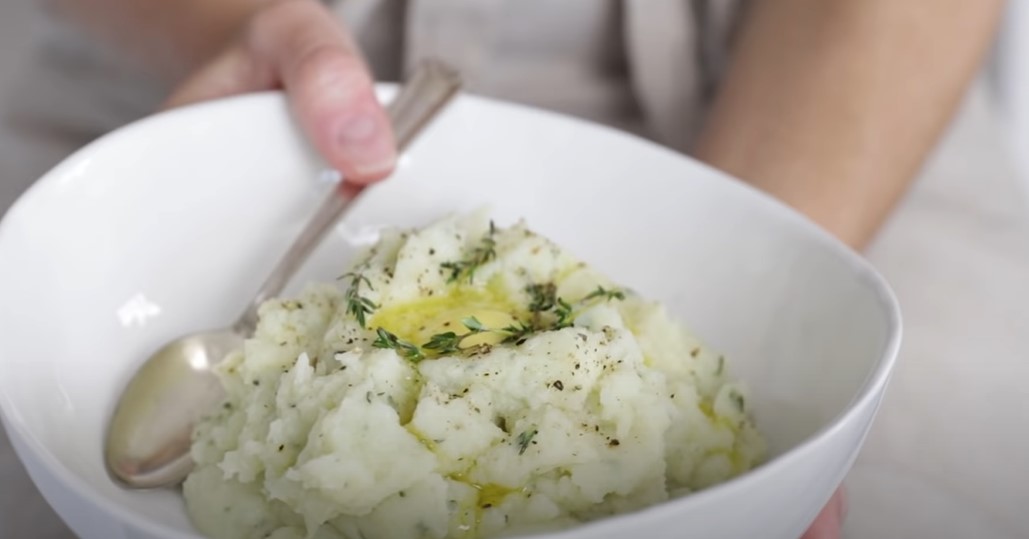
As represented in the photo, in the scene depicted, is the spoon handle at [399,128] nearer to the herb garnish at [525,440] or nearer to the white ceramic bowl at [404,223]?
the white ceramic bowl at [404,223]

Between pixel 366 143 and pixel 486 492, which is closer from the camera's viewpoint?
pixel 486 492

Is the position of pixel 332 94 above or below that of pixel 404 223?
above

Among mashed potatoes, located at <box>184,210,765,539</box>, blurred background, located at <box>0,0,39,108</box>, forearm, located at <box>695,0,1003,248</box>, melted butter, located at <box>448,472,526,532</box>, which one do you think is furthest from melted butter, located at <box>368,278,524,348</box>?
blurred background, located at <box>0,0,39,108</box>

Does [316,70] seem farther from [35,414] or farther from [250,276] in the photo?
[35,414]

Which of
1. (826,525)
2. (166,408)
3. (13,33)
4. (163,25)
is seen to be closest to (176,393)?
(166,408)

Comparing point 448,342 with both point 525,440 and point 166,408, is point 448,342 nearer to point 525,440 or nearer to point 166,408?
point 525,440

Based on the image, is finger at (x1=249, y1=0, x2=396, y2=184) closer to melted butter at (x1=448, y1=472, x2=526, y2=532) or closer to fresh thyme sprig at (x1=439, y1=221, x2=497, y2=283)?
fresh thyme sprig at (x1=439, y1=221, x2=497, y2=283)
